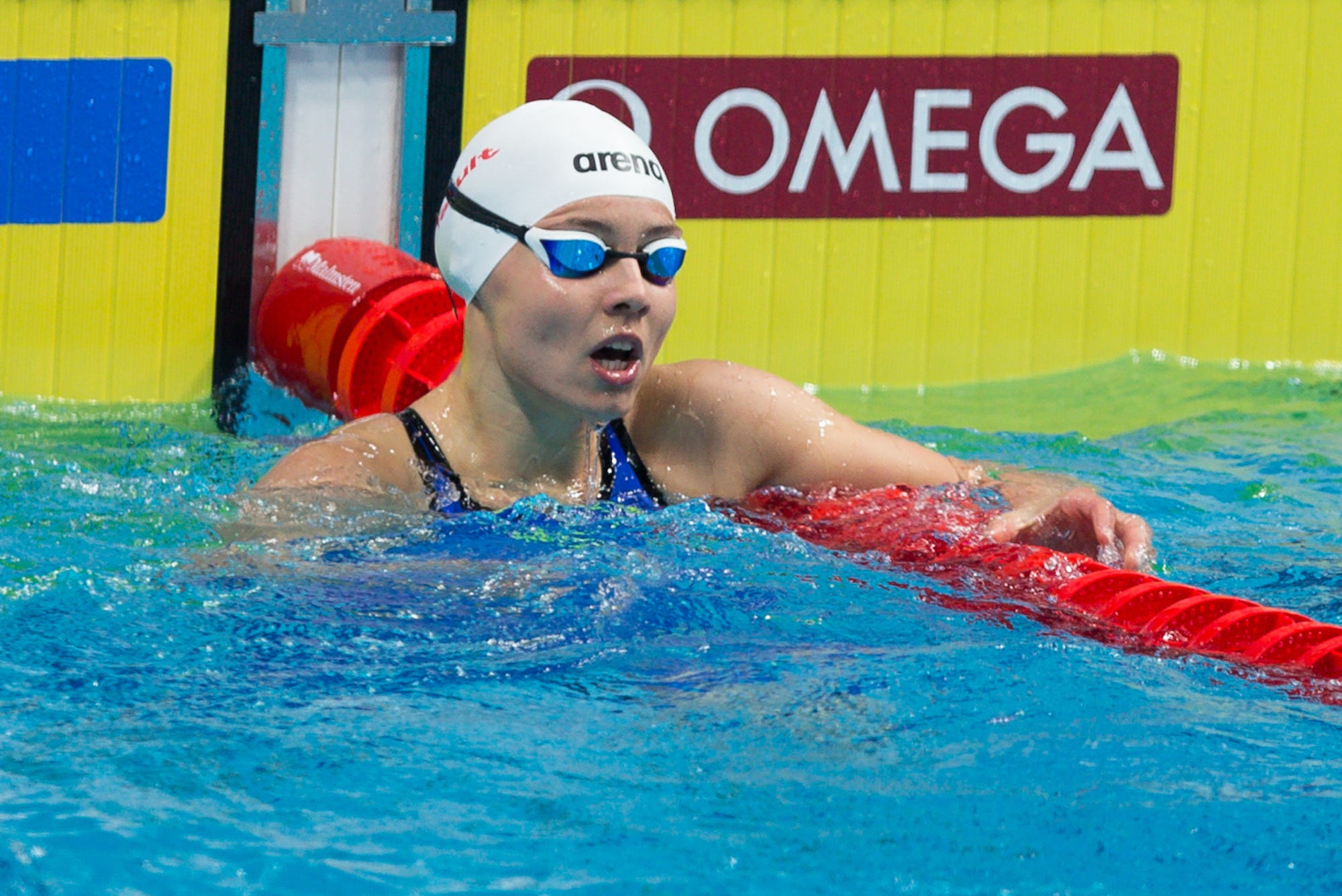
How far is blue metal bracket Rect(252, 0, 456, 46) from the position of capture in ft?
17.4

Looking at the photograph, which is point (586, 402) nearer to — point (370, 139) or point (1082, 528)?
point (1082, 528)

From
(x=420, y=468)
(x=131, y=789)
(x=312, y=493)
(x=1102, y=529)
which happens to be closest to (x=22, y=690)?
(x=131, y=789)

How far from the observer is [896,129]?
5.21 meters

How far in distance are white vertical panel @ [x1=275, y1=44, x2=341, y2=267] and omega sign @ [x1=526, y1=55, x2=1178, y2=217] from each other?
725 millimetres

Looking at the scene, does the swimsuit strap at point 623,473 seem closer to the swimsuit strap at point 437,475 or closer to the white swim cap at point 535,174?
the swimsuit strap at point 437,475

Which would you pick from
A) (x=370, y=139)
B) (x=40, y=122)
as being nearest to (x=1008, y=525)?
(x=370, y=139)

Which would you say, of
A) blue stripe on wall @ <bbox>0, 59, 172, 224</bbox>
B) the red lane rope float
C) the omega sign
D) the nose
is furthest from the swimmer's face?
blue stripe on wall @ <bbox>0, 59, 172, 224</bbox>

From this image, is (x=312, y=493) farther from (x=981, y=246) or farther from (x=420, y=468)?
(x=981, y=246)

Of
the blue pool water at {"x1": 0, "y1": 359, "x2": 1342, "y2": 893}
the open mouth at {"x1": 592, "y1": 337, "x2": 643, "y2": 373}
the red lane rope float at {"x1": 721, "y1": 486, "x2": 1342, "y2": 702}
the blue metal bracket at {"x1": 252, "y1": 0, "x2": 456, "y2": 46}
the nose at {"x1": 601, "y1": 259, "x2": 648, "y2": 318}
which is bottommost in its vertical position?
the blue pool water at {"x1": 0, "y1": 359, "x2": 1342, "y2": 893}

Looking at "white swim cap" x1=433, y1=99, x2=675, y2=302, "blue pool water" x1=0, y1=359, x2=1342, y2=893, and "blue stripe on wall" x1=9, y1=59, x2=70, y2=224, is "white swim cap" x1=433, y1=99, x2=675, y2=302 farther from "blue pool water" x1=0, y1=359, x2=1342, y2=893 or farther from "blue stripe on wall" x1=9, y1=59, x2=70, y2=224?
"blue stripe on wall" x1=9, y1=59, x2=70, y2=224

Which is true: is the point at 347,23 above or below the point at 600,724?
above

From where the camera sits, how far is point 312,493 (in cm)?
240

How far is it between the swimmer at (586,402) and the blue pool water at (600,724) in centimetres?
14

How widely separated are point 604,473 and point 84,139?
3.47 metres
